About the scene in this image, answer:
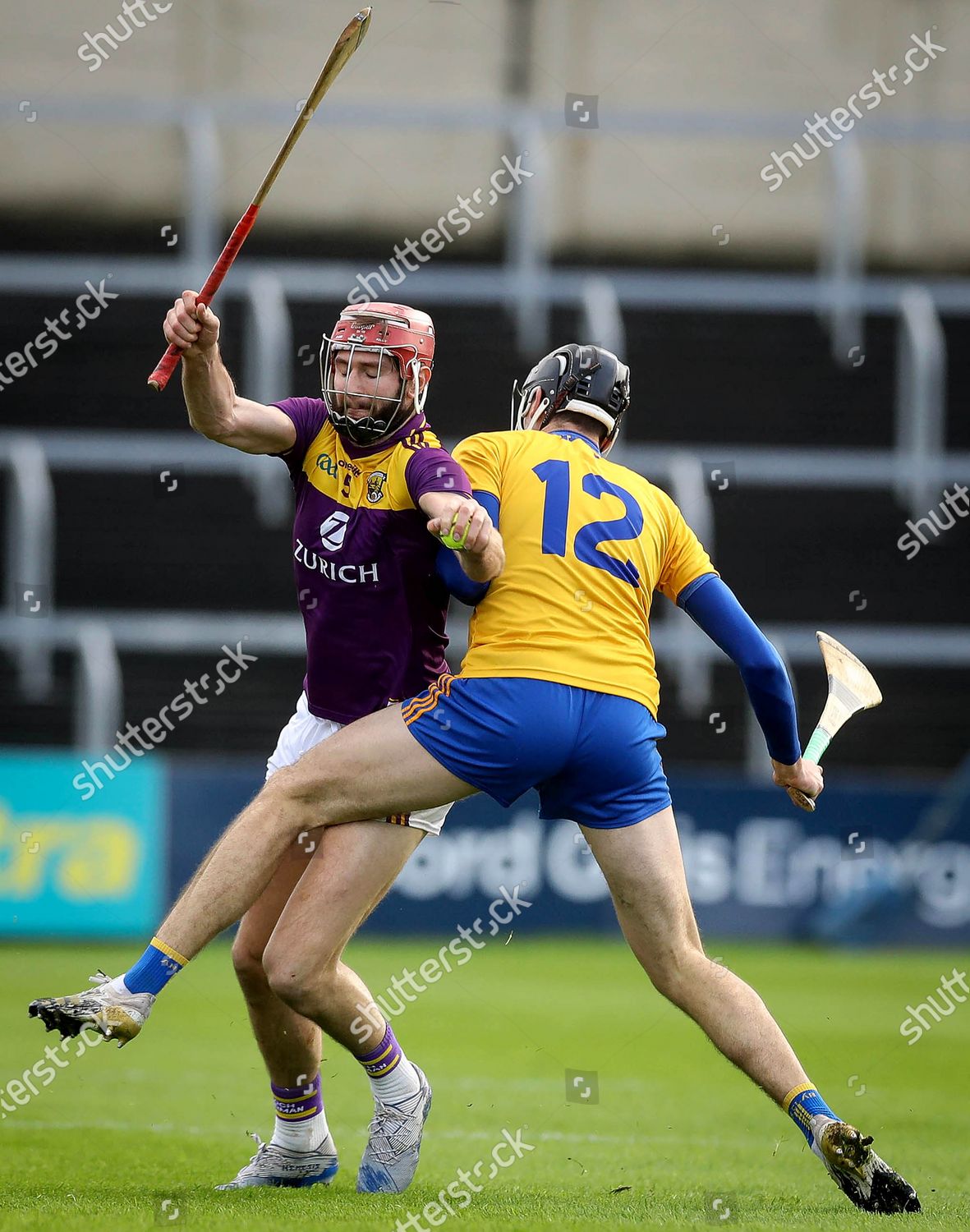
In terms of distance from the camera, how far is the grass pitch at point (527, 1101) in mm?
4824

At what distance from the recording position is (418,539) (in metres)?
5.02

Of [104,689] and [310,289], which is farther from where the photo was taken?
[310,289]

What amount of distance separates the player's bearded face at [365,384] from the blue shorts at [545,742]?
2.88ft

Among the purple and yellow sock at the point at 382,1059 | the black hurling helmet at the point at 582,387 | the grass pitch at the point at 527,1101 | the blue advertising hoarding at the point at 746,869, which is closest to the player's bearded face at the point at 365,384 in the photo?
the black hurling helmet at the point at 582,387

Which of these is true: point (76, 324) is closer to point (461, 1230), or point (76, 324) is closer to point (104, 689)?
point (104, 689)

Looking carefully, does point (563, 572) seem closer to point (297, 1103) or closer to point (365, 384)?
point (365, 384)

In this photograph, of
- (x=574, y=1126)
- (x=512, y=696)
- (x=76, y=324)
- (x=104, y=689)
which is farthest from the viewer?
(x=76, y=324)

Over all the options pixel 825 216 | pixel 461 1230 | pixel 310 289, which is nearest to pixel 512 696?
pixel 461 1230

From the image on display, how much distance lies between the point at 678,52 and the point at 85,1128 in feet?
46.2

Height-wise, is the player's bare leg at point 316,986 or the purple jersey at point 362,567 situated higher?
the purple jersey at point 362,567

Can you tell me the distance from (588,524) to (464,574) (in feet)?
1.26

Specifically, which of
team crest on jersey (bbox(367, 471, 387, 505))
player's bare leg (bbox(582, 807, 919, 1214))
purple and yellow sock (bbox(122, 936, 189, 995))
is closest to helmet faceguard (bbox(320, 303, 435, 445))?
team crest on jersey (bbox(367, 471, 387, 505))

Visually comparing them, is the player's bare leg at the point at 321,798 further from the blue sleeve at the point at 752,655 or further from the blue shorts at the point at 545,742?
the blue sleeve at the point at 752,655

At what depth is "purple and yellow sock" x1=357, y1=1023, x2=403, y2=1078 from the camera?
16.9 feet
